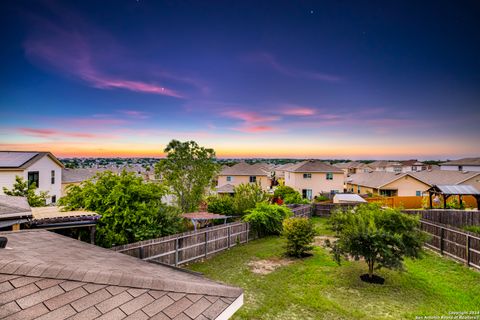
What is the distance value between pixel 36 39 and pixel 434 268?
83.6ft

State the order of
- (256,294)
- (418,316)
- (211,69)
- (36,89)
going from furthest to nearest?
1. (211,69)
2. (36,89)
3. (256,294)
4. (418,316)

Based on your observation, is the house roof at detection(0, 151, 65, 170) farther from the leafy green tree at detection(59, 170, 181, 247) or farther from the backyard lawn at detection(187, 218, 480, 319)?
the backyard lawn at detection(187, 218, 480, 319)

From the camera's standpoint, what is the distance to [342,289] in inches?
396

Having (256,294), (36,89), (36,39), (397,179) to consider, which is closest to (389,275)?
(256,294)

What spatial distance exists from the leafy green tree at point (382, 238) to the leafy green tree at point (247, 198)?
1072cm

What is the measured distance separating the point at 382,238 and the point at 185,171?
19446 millimetres

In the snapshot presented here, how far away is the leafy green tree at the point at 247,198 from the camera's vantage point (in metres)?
21.4

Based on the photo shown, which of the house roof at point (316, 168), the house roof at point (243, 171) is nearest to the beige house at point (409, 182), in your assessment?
the house roof at point (316, 168)

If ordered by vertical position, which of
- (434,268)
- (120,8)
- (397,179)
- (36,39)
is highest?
(120,8)

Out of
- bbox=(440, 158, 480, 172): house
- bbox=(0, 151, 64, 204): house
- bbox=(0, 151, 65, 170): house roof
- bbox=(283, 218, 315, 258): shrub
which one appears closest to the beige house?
bbox=(440, 158, 480, 172): house

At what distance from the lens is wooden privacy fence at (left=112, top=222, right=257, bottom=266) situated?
1125cm

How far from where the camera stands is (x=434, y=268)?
12.3 m

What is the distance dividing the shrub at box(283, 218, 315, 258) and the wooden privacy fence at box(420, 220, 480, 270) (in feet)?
17.8

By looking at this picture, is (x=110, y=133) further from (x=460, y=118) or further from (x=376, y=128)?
(x=460, y=118)
